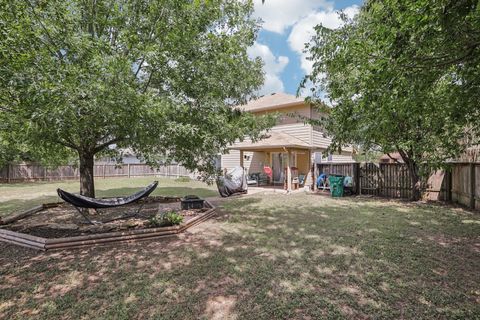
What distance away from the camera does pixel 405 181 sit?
1087 centimetres

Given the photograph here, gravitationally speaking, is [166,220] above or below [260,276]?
above

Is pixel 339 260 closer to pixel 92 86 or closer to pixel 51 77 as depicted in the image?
pixel 92 86

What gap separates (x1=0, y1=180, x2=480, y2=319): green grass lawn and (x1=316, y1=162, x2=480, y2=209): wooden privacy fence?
2.65 m

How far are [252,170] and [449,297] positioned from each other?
49.2ft

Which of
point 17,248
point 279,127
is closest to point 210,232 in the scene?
point 17,248

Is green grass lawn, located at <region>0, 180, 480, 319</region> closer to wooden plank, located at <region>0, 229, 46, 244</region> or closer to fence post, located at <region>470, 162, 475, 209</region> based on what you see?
wooden plank, located at <region>0, 229, 46, 244</region>

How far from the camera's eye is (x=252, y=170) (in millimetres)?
17938

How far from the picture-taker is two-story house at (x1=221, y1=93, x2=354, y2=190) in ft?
46.3

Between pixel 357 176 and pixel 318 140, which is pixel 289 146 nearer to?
pixel 318 140

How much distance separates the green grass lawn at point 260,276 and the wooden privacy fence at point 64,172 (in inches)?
383

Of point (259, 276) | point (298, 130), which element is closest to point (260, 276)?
point (259, 276)

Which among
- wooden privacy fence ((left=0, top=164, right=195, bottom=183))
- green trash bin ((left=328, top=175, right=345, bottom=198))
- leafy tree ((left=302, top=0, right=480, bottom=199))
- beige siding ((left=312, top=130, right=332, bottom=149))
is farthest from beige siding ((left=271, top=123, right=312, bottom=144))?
leafy tree ((left=302, top=0, right=480, bottom=199))

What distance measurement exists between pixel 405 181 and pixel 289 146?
5308 mm

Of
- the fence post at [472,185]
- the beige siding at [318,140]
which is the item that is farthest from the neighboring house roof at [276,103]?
the fence post at [472,185]
